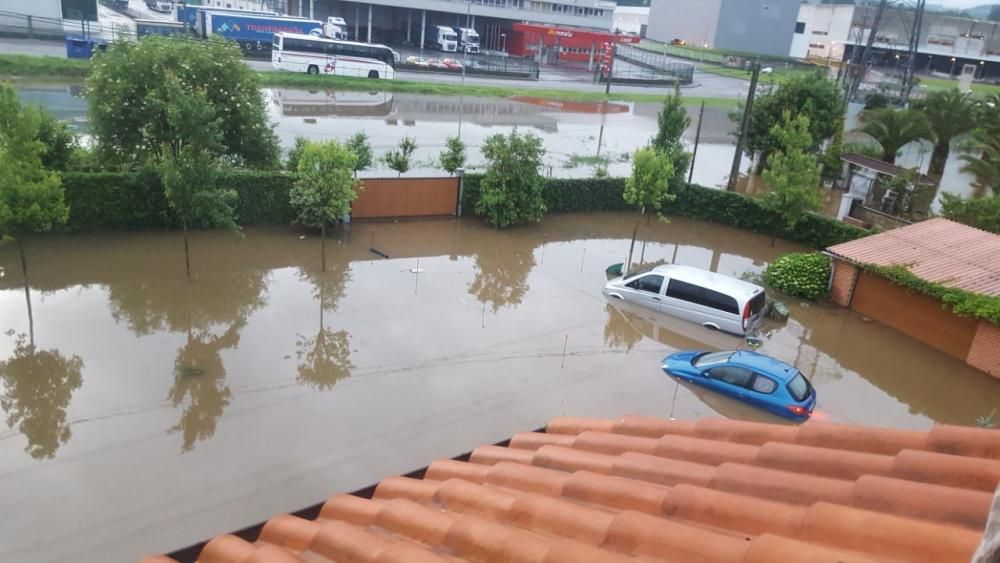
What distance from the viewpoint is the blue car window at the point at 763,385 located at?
44.7 feet

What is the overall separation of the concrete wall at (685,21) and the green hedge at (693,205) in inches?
3234

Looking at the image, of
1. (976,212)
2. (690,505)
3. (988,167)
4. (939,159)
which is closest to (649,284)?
(976,212)

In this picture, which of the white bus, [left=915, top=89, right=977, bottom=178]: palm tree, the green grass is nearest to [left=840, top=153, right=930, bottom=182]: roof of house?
[left=915, top=89, right=977, bottom=178]: palm tree

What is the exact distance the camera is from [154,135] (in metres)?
20.5

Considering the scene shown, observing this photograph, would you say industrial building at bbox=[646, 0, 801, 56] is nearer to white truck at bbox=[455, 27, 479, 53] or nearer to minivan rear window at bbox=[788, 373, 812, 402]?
white truck at bbox=[455, 27, 479, 53]

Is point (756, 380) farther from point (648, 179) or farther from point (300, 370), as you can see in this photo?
point (648, 179)

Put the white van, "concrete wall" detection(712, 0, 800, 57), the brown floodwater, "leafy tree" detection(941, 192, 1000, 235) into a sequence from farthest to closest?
"concrete wall" detection(712, 0, 800, 57), "leafy tree" detection(941, 192, 1000, 235), the white van, the brown floodwater

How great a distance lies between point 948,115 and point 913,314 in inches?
988

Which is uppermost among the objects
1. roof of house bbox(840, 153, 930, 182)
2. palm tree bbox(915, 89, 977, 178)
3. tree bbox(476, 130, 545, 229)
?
palm tree bbox(915, 89, 977, 178)

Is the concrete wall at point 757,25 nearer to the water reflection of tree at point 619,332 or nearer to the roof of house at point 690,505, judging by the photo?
the water reflection of tree at point 619,332

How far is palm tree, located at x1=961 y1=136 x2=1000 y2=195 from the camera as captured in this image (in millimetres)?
30397

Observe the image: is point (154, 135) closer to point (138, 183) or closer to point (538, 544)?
point (138, 183)

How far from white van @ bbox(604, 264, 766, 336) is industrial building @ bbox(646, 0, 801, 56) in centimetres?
9237

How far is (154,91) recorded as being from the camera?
19891mm
